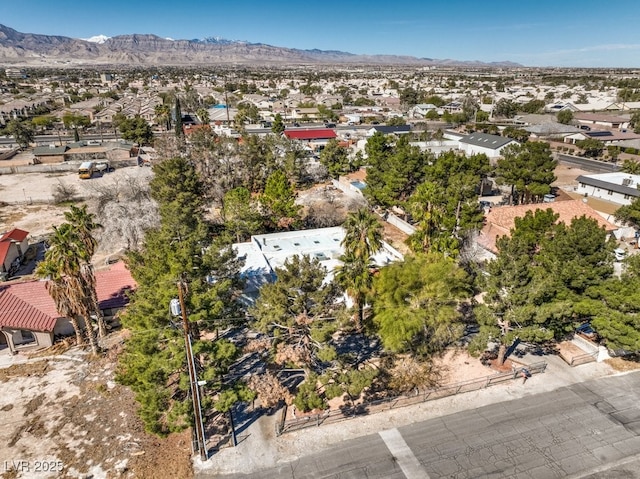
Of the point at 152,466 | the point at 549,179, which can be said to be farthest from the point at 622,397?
the point at 549,179

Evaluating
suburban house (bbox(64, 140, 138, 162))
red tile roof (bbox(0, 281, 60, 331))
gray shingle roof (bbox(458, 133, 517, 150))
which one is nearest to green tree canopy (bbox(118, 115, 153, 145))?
suburban house (bbox(64, 140, 138, 162))

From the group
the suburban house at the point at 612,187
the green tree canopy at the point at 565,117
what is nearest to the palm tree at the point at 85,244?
the suburban house at the point at 612,187

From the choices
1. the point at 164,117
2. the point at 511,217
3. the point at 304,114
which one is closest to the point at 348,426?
the point at 511,217

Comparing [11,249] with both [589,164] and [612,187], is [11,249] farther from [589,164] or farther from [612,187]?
[589,164]

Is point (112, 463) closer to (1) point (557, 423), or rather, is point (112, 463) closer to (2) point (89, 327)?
(2) point (89, 327)

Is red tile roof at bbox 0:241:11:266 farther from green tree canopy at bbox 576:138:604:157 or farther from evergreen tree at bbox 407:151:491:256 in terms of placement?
green tree canopy at bbox 576:138:604:157

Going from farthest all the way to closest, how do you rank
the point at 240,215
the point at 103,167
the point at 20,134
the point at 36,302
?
1. the point at 20,134
2. the point at 103,167
3. the point at 240,215
4. the point at 36,302
